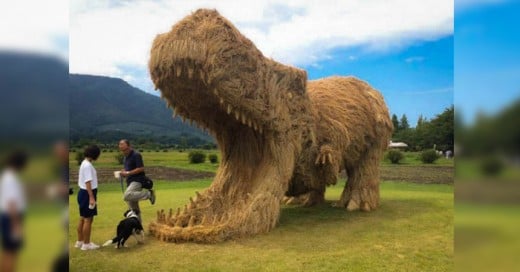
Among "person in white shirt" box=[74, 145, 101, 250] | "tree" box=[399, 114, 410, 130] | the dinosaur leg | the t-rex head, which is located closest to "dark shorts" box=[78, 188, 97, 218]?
"person in white shirt" box=[74, 145, 101, 250]

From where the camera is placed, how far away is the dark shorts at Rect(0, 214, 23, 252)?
6.15 ft

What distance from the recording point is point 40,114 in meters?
2.01

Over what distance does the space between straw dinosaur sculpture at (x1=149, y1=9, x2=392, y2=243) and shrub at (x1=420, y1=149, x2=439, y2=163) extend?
19.4 ft

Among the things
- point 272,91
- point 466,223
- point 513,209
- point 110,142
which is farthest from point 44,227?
point 110,142

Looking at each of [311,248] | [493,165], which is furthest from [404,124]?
[493,165]

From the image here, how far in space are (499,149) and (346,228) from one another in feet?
15.6

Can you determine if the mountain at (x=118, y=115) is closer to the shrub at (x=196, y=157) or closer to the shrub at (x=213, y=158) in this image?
the shrub at (x=196, y=157)

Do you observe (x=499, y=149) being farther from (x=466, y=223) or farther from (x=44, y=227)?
(x=44, y=227)

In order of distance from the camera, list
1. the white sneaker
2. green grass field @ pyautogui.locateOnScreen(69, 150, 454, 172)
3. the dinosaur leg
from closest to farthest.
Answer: the white sneaker
the dinosaur leg
green grass field @ pyautogui.locateOnScreen(69, 150, 454, 172)

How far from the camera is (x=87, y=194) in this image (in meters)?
5.23

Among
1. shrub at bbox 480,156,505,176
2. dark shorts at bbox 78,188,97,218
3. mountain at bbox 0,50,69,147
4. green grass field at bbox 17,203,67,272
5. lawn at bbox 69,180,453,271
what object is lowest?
lawn at bbox 69,180,453,271

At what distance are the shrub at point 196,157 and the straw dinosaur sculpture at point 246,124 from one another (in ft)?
27.6

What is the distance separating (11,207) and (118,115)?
1239 centimetres

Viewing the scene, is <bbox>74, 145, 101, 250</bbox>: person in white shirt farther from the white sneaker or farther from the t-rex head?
the t-rex head
